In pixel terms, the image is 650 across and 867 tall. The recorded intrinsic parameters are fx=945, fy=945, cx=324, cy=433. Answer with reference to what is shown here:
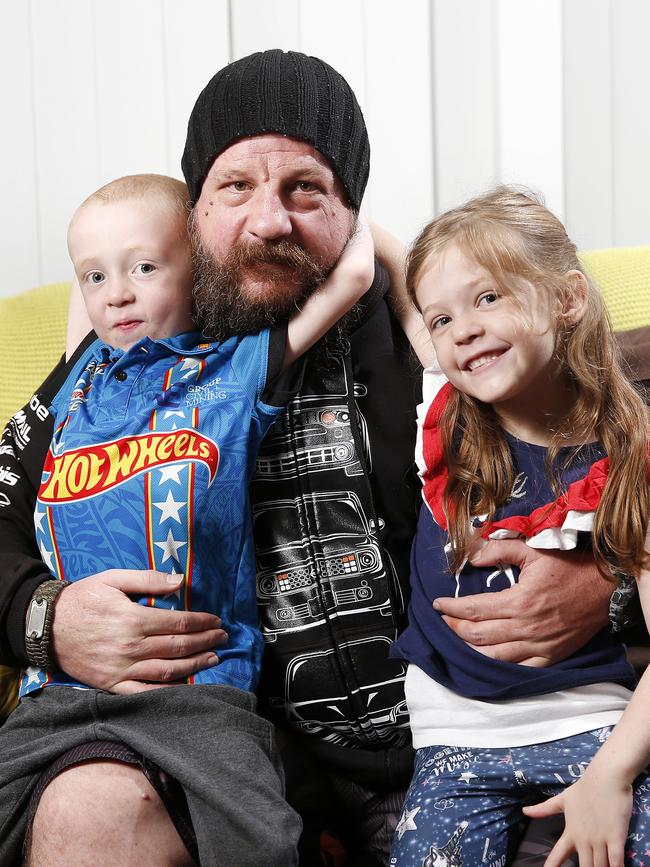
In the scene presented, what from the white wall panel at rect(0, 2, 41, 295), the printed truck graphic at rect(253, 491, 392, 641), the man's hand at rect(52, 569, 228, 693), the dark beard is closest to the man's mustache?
the dark beard

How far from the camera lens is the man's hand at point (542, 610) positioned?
1244mm

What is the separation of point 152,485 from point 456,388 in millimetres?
455

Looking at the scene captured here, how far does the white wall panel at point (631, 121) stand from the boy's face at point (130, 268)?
4.57ft

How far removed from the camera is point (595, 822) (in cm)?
108

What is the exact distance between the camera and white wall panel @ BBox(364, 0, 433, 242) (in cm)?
233

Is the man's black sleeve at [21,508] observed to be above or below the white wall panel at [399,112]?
below

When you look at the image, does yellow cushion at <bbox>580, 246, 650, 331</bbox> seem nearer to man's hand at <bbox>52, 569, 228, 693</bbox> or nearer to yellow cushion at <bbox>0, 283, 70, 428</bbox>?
man's hand at <bbox>52, 569, 228, 693</bbox>

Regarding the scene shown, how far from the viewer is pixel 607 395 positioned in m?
1.30

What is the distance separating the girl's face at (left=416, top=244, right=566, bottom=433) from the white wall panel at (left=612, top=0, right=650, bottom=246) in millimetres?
1321

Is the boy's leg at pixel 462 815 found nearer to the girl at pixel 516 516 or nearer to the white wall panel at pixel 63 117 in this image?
the girl at pixel 516 516

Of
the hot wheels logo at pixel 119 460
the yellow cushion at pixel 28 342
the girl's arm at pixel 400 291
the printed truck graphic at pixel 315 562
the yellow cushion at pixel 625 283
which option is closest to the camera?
the hot wheels logo at pixel 119 460

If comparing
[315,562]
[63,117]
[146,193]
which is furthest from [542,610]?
[63,117]

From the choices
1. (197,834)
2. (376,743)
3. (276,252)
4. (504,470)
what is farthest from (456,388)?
(197,834)

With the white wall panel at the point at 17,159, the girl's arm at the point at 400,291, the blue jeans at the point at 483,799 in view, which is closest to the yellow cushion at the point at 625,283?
the girl's arm at the point at 400,291
